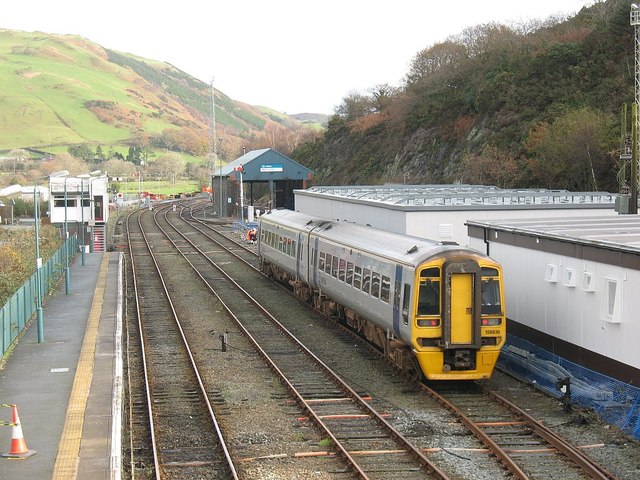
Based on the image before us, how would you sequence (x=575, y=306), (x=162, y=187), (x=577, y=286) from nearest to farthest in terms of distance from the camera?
(x=577, y=286), (x=575, y=306), (x=162, y=187)

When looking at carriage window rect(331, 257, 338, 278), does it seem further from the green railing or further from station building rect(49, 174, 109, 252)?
station building rect(49, 174, 109, 252)

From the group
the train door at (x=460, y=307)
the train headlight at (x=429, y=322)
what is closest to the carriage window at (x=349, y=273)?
the train headlight at (x=429, y=322)

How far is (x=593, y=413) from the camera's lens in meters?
15.2

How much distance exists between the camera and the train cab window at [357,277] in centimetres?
2153

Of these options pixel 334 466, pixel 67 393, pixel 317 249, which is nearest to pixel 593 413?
pixel 334 466

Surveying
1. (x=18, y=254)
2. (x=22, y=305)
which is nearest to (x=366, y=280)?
(x=22, y=305)

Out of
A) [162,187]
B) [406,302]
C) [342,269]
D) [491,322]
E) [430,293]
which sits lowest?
[491,322]

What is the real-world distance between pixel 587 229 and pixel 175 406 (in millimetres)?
9806

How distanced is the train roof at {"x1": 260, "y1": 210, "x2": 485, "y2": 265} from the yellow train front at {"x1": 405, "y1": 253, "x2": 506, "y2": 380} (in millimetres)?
404

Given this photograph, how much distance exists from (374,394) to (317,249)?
33.8 feet

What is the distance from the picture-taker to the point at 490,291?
17.0 meters

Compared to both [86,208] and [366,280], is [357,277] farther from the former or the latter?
[86,208]

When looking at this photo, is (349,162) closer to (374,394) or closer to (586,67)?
(586,67)

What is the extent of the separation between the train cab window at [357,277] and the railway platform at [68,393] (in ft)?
19.3
